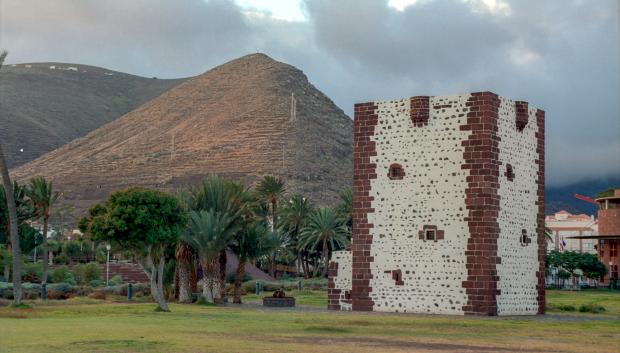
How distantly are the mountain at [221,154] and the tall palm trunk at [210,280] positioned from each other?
99326 mm

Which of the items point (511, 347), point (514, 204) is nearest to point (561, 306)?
point (514, 204)

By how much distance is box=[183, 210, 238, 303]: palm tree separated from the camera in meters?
44.8

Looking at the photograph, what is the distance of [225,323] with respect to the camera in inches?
1182

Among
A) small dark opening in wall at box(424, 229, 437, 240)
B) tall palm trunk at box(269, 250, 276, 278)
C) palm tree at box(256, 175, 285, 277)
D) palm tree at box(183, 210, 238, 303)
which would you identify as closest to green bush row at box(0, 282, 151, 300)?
palm tree at box(183, 210, 238, 303)

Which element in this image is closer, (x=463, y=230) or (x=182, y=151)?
(x=463, y=230)

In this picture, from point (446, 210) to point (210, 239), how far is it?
1119 centimetres

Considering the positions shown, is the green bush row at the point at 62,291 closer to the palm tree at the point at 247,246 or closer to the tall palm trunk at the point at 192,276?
the tall palm trunk at the point at 192,276

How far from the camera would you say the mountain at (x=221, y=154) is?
156625mm

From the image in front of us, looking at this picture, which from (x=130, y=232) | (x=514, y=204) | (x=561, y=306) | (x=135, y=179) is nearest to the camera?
(x=130, y=232)

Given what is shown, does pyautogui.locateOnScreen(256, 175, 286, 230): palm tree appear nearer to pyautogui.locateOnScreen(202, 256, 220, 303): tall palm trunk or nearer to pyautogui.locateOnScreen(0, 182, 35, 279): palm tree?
pyautogui.locateOnScreen(0, 182, 35, 279): palm tree

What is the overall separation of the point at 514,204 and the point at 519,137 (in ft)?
8.88

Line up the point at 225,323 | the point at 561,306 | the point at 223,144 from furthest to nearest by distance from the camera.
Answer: the point at 223,144 < the point at 561,306 < the point at 225,323

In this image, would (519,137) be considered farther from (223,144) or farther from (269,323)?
(223,144)

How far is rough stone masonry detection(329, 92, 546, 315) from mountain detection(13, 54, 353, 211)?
342ft
